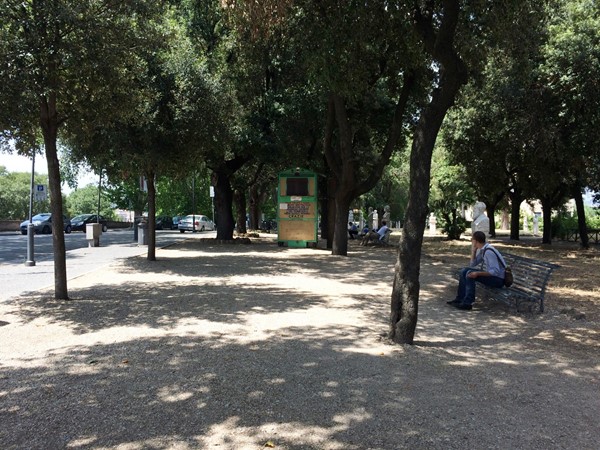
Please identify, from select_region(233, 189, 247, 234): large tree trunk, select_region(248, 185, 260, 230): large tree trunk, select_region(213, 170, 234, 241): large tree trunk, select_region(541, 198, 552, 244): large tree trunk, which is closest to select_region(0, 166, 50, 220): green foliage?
select_region(248, 185, 260, 230): large tree trunk

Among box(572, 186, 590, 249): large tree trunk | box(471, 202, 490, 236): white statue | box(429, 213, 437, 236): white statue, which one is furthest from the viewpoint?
box(429, 213, 437, 236): white statue

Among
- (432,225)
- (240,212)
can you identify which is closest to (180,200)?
(240,212)

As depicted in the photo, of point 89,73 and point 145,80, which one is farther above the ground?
point 145,80

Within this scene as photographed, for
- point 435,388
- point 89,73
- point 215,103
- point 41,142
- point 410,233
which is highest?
point 215,103

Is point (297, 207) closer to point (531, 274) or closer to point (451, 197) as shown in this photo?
point (531, 274)

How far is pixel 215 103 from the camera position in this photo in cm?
1484

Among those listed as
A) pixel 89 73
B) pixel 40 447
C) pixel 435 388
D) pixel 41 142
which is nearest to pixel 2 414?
pixel 40 447

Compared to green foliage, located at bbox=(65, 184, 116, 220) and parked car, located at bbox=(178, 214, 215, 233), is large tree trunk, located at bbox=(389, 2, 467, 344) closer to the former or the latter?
parked car, located at bbox=(178, 214, 215, 233)

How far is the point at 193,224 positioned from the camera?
43.0 m

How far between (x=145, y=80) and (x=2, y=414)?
35.5 ft

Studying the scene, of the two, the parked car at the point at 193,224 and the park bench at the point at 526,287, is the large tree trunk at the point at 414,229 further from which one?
the parked car at the point at 193,224

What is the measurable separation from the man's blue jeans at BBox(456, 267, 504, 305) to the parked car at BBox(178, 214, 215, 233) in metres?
36.2

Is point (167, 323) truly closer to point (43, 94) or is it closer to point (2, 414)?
point (2, 414)

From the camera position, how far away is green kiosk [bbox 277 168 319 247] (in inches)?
792
